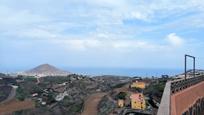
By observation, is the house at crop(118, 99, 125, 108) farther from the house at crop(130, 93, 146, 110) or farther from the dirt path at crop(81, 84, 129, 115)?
the house at crop(130, 93, 146, 110)

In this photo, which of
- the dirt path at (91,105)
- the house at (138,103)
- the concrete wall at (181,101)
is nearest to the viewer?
the concrete wall at (181,101)

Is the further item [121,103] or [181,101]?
[121,103]

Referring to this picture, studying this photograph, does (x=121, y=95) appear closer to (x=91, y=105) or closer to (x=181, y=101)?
(x=91, y=105)

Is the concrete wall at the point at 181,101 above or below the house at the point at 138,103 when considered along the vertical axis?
above

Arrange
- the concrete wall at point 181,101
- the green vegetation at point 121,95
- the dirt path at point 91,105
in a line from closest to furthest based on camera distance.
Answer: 1. the concrete wall at point 181,101
2. the dirt path at point 91,105
3. the green vegetation at point 121,95

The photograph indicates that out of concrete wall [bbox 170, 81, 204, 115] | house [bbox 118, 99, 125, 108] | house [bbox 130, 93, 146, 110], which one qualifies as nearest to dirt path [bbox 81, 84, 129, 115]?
house [bbox 118, 99, 125, 108]

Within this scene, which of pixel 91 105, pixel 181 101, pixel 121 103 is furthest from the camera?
pixel 91 105

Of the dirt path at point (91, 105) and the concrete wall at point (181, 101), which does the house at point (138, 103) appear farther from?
the dirt path at point (91, 105)

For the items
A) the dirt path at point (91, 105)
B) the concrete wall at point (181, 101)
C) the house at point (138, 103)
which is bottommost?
the dirt path at point (91, 105)

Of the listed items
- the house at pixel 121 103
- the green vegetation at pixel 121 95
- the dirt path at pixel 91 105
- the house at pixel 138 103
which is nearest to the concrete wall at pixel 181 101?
the house at pixel 138 103

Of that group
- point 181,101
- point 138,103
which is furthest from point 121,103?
point 181,101

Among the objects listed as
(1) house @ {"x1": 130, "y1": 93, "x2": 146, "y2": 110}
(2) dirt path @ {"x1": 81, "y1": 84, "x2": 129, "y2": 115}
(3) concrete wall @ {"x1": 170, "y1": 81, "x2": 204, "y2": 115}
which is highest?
(3) concrete wall @ {"x1": 170, "y1": 81, "x2": 204, "y2": 115}

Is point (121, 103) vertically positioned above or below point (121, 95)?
below

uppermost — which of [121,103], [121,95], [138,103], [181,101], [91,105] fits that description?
[181,101]
